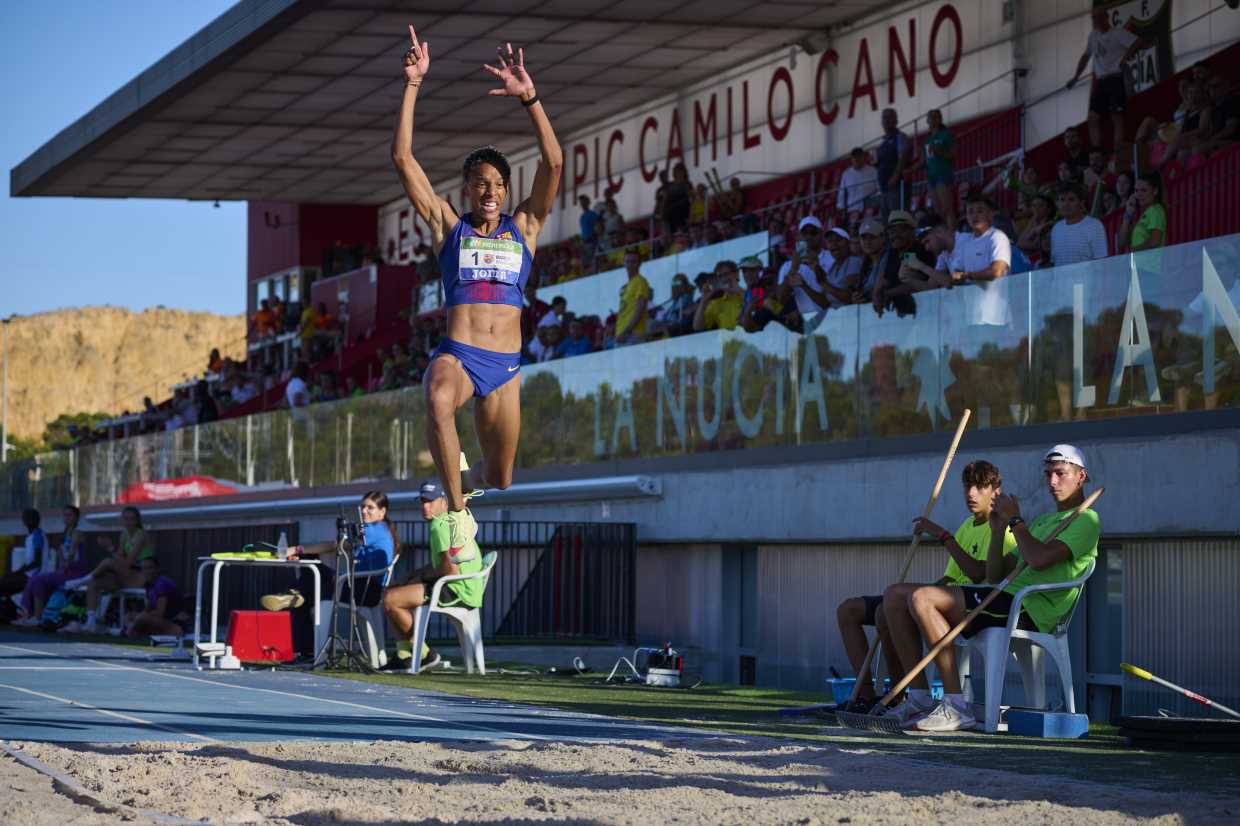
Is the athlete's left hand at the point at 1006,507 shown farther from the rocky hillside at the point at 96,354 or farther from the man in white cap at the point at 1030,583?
the rocky hillside at the point at 96,354

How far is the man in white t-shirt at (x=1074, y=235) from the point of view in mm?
13234

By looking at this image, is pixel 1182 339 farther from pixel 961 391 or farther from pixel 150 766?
pixel 150 766

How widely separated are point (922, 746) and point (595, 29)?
17673 millimetres

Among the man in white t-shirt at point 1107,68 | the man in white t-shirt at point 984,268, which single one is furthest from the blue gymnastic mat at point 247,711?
the man in white t-shirt at point 1107,68

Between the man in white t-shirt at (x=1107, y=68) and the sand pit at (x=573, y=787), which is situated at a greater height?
the man in white t-shirt at (x=1107, y=68)

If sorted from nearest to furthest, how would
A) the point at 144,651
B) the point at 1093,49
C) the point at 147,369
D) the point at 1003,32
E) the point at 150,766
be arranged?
the point at 150,766 → the point at 144,651 → the point at 1093,49 → the point at 1003,32 → the point at 147,369

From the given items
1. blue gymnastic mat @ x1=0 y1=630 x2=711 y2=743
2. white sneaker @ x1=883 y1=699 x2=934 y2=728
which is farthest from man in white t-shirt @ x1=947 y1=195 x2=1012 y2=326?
blue gymnastic mat @ x1=0 y1=630 x2=711 y2=743

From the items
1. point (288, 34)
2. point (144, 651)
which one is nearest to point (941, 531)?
point (144, 651)

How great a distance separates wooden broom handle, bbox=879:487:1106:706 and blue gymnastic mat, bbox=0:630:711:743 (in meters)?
1.36

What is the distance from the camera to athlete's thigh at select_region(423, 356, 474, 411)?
8484 millimetres

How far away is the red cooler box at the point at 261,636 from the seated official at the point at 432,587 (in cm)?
100

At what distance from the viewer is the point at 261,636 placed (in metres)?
15.6

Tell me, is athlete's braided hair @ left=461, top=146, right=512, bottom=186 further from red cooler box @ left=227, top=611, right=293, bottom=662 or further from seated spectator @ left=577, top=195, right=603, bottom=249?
seated spectator @ left=577, top=195, right=603, bottom=249

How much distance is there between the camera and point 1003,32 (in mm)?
22766
